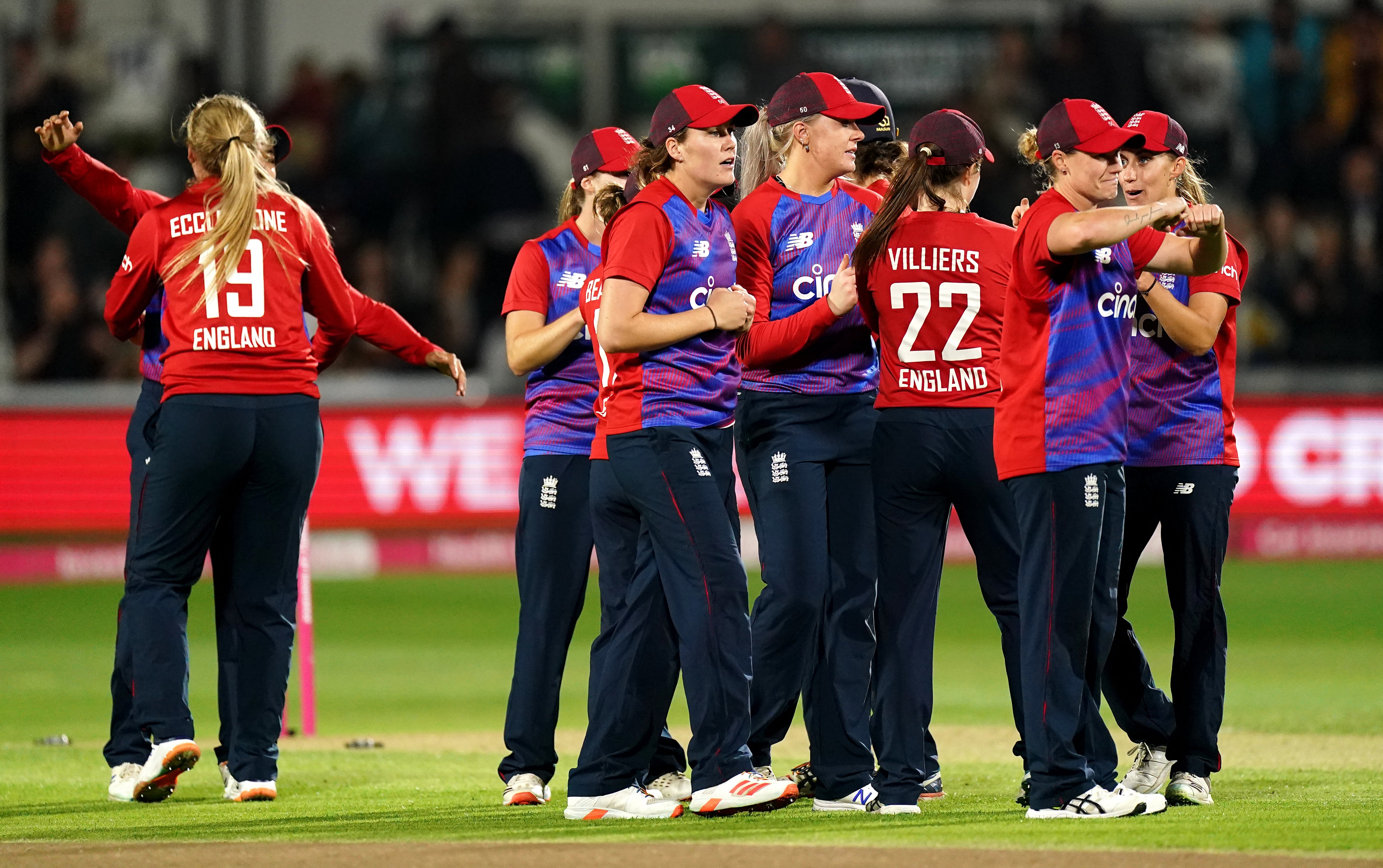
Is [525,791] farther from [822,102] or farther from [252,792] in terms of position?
[822,102]

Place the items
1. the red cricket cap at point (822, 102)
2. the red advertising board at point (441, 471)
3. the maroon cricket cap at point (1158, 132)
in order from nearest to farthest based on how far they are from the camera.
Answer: the red cricket cap at point (822, 102) < the maroon cricket cap at point (1158, 132) < the red advertising board at point (441, 471)

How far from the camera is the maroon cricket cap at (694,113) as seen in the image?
6125 millimetres

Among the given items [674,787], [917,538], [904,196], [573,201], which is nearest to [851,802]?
[674,787]

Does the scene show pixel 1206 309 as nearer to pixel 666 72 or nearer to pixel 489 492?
pixel 489 492

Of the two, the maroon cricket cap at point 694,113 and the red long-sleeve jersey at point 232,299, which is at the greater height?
the maroon cricket cap at point 694,113

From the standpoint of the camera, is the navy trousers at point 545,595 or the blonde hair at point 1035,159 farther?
the navy trousers at point 545,595

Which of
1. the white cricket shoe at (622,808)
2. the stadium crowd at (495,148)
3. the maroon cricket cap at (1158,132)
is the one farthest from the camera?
the stadium crowd at (495,148)

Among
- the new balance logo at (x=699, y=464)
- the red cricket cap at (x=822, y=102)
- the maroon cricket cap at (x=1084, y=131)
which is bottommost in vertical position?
the new balance logo at (x=699, y=464)

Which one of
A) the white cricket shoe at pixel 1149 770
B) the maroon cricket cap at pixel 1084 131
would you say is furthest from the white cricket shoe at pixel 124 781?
the maroon cricket cap at pixel 1084 131

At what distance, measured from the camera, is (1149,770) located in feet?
22.0

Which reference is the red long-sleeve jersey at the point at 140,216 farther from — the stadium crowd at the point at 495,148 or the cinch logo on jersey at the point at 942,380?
the stadium crowd at the point at 495,148

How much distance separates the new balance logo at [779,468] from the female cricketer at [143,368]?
1.58m

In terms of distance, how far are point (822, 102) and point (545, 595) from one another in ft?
6.69

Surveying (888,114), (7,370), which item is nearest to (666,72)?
(7,370)
